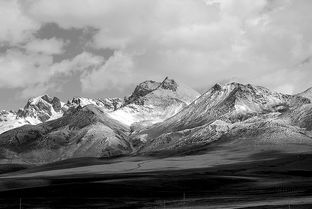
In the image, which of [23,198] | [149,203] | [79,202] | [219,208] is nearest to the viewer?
[219,208]

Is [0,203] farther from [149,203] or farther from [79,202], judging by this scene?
[149,203]

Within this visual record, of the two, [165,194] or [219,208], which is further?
[165,194]

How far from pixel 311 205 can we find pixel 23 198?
97.8 m

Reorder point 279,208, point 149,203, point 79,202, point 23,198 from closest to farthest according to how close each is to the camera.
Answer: point 279,208, point 149,203, point 79,202, point 23,198

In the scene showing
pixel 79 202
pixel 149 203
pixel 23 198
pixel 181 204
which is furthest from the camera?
pixel 23 198

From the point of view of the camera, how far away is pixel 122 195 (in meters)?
193

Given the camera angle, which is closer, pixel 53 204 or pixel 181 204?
pixel 181 204

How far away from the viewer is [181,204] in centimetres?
15062

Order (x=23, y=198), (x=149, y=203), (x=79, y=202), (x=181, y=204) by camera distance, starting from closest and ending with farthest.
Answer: (x=181, y=204), (x=149, y=203), (x=79, y=202), (x=23, y=198)

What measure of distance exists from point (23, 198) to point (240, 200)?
2791 inches

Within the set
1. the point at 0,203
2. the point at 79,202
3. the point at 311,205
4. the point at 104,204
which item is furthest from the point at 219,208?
the point at 0,203

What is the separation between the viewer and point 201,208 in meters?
131

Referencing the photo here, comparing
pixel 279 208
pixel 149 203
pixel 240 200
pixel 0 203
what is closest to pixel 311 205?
pixel 279 208

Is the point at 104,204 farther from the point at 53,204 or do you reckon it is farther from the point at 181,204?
the point at 181,204
